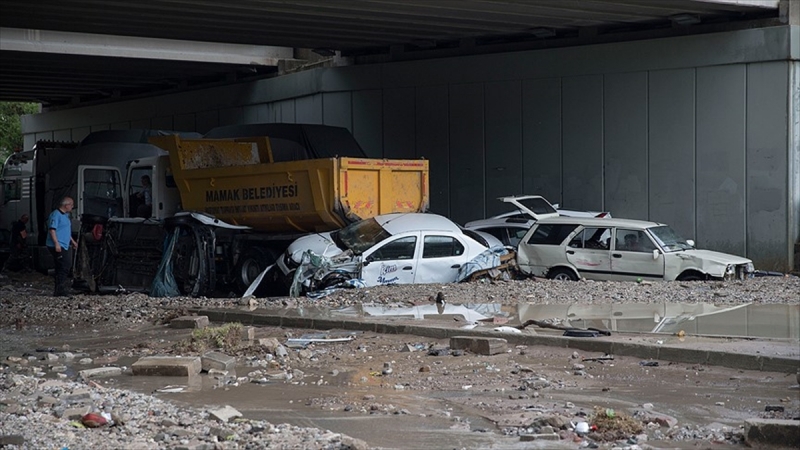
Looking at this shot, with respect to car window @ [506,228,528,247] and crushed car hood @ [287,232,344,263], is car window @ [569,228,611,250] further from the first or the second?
crushed car hood @ [287,232,344,263]

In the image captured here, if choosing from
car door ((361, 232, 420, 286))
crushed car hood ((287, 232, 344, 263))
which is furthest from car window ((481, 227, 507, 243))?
crushed car hood ((287, 232, 344, 263))

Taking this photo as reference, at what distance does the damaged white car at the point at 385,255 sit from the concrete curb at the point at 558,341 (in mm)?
2543

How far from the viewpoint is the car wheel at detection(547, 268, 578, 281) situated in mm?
19078

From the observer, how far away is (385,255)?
1778 centimetres

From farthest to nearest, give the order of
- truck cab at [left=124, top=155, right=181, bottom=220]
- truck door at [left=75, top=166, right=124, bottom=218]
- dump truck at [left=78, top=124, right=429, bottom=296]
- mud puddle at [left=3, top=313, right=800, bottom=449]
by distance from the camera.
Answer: truck door at [left=75, top=166, right=124, bottom=218], truck cab at [left=124, top=155, right=181, bottom=220], dump truck at [left=78, top=124, right=429, bottom=296], mud puddle at [left=3, top=313, right=800, bottom=449]

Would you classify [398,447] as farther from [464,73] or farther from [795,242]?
[464,73]

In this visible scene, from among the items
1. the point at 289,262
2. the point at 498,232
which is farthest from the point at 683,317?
the point at 498,232

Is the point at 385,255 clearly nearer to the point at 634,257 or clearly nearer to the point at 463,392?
the point at 634,257

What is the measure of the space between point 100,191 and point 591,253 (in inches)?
461

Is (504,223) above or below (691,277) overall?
above

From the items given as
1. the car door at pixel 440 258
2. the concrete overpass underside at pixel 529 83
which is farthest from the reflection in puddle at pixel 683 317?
the concrete overpass underside at pixel 529 83

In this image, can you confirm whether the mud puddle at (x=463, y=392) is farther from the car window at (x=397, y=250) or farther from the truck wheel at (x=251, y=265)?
the truck wheel at (x=251, y=265)

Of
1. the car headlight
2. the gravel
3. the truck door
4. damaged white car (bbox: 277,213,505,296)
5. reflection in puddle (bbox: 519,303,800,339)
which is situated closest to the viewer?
the gravel

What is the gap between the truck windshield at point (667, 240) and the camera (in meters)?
18.2
